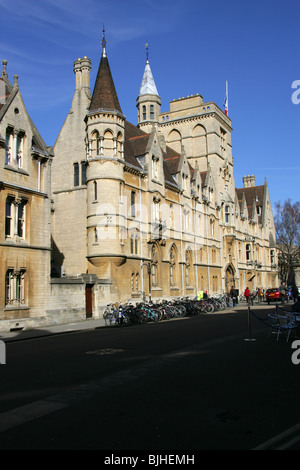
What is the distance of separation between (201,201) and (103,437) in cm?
4446

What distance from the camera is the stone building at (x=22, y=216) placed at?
2189cm

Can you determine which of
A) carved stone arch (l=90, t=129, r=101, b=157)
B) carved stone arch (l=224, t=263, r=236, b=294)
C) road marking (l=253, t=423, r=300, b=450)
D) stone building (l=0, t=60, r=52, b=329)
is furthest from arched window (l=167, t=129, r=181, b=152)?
road marking (l=253, t=423, r=300, b=450)

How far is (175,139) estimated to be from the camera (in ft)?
200

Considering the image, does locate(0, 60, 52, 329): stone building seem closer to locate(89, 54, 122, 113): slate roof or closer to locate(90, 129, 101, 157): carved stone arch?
locate(90, 129, 101, 157): carved stone arch

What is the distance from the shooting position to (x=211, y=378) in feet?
29.0

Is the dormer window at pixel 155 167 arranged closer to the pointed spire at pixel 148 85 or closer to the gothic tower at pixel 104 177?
the gothic tower at pixel 104 177

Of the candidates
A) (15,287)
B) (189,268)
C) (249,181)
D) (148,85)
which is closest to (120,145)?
(15,287)

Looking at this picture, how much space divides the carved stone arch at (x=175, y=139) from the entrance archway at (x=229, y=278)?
1775cm

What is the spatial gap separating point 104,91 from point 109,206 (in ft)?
29.1

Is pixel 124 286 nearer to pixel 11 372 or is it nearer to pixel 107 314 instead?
pixel 107 314

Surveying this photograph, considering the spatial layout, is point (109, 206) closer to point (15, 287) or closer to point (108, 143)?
point (108, 143)

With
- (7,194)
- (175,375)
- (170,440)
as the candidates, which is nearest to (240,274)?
(7,194)

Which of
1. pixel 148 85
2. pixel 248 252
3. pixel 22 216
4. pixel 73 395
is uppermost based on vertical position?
pixel 148 85

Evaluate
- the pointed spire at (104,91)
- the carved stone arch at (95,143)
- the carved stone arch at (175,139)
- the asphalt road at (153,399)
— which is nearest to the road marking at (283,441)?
the asphalt road at (153,399)
